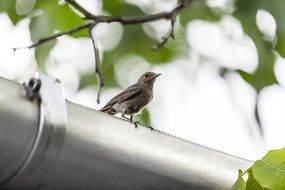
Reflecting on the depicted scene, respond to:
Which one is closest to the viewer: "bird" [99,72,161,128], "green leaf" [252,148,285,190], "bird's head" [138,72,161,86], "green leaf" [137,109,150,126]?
"green leaf" [252,148,285,190]

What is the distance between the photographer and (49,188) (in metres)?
1.29

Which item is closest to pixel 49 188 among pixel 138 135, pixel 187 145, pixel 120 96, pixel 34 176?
pixel 34 176

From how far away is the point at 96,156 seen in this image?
132 cm

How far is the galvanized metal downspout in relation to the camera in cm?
120

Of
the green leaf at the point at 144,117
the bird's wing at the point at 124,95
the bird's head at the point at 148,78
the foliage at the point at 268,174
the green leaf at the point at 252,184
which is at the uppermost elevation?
the foliage at the point at 268,174

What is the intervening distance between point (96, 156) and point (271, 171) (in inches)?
13.4

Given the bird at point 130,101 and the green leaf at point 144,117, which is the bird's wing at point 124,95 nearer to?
the bird at point 130,101

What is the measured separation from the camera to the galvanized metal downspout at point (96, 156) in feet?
3.94

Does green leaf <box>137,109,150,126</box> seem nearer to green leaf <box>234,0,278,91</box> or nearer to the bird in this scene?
the bird

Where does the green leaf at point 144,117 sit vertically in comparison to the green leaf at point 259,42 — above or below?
below

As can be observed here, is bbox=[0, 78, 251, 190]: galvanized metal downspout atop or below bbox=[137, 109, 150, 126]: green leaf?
atop

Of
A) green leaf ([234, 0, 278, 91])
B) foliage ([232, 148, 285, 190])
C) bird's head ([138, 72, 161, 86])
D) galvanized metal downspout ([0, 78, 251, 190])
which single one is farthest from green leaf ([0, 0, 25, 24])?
bird's head ([138, 72, 161, 86])

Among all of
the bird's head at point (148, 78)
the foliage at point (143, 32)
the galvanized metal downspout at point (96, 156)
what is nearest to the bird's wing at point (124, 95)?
the bird's head at point (148, 78)

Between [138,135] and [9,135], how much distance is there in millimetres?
351
